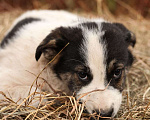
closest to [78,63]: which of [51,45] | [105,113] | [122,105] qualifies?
[51,45]

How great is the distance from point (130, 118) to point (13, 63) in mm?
2177

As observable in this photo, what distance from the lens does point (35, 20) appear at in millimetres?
5266

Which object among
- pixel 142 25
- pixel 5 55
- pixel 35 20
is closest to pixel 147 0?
pixel 142 25

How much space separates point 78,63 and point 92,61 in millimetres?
229

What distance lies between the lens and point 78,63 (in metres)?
3.66

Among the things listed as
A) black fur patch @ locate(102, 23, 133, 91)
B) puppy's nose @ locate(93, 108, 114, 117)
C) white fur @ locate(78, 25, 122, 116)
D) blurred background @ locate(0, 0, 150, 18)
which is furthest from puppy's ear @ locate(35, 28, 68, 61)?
blurred background @ locate(0, 0, 150, 18)

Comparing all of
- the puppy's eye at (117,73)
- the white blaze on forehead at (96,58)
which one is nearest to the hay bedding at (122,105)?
the puppy's eye at (117,73)

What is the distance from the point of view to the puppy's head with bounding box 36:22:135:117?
3.39m

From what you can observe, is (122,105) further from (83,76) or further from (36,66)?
(36,66)

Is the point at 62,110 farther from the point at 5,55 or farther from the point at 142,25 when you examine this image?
the point at 142,25

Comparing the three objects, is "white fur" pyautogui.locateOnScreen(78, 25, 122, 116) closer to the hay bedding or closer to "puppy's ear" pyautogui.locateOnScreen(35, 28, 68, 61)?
the hay bedding

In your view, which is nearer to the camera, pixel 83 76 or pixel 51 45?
pixel 83 76

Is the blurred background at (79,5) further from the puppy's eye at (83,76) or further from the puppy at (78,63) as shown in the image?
the puppy's eye at (83,76)

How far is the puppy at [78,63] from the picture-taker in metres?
3.52
